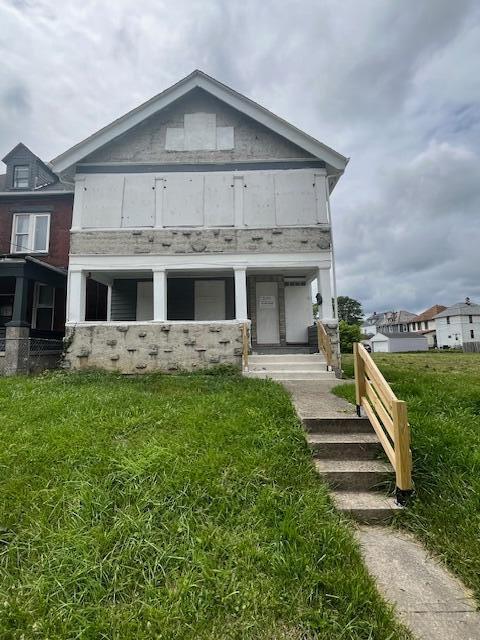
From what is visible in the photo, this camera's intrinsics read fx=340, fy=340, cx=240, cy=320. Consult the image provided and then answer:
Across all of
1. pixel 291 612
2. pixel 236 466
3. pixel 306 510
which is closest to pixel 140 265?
pixel 236 466

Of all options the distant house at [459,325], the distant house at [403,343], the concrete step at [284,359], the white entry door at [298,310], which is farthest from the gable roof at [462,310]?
the concrete step at [284,359]

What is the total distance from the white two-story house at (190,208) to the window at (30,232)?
11.9 feet

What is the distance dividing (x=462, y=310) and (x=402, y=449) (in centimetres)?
6176

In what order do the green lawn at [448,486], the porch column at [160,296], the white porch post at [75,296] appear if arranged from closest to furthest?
the green lawn at [448,486], the porch column at [160,296], the white porch post at [75,296]

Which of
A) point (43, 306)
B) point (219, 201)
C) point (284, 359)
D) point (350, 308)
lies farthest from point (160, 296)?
point (350, 308)

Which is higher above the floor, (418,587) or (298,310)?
(298,310)

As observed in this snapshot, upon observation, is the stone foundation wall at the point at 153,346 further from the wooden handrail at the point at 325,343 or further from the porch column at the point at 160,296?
the wooden handrail at the point at 325,343

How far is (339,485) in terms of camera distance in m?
3.49

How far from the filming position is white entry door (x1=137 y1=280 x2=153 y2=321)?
12023mm

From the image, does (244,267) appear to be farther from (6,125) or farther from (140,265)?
(6,125)

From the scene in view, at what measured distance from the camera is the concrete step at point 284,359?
9.06 metres

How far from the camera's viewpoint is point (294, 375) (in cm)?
850

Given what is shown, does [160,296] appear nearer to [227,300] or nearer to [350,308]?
[227,300]

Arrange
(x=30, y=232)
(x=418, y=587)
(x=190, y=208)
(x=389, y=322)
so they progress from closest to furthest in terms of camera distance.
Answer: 1. (x=418, y=587)
2. (x=190, y=208)
3. (x=30, y=232)
4. (x=389, y=322)
